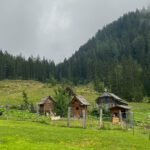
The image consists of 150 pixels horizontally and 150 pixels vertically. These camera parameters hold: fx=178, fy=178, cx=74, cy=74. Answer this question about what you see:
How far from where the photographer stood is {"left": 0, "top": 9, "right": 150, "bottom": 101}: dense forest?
A: 88812mm

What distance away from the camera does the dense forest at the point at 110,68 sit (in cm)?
8881

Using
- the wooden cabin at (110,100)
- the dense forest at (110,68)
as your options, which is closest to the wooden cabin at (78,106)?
the wooden cabin at (110,100)

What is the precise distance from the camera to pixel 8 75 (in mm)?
133000

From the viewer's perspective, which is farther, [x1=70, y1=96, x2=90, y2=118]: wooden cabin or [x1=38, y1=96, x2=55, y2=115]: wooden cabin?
[x1=38, y1=96, x2=55, y2=115]: wooden cabin

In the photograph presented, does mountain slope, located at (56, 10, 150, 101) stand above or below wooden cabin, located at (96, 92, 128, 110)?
above

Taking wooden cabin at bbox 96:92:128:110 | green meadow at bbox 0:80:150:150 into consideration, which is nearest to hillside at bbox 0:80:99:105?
wooden cabin at bbox 96:92:128:110

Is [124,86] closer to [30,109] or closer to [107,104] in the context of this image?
[107,104]

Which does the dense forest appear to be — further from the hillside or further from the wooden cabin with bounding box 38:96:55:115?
the wooden cabin with bounding box 38:96:55:115

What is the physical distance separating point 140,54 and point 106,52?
35.5 metres

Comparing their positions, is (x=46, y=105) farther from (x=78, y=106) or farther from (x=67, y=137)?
(x=67, y=137)

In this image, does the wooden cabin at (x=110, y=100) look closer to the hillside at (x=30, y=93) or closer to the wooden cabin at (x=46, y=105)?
the hillside at (x=30, y=93)

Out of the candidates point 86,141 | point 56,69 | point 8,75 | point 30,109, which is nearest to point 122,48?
point 56,69

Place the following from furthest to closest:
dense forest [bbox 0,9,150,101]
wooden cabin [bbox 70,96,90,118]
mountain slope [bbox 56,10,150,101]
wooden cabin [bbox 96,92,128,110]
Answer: dense forest [bbox 0,9,150,101], mountain slope [bbox 56,10,150,101], wooden cabin [bbox 96,92,128,110], wooden cabin [bbox 70,96,90,118]

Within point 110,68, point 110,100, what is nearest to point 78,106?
point 110,100
